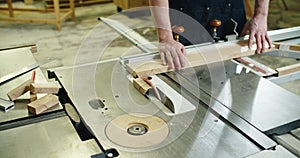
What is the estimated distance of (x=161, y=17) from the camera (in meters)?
1.28

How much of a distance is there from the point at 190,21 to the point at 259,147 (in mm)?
842

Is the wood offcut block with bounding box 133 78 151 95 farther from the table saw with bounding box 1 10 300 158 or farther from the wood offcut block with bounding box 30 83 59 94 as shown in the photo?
the wood offcut block with bounding box 30 83 59 94

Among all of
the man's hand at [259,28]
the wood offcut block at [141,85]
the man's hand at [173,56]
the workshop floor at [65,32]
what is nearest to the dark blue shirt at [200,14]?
the man's hand at [259,28]

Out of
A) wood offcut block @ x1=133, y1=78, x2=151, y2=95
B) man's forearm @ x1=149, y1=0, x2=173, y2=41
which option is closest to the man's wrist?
man's forearm @ x1=149, y1=0, x2=173, y2=41

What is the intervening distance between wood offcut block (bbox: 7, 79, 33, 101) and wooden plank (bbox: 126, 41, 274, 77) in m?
0.32

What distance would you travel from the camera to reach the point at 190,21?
5.04ft

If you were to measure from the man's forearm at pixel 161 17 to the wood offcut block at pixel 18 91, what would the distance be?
19.4 inches

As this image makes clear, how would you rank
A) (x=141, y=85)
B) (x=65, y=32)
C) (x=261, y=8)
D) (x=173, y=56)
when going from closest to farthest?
(x=141, y=85)
(x=173, y=56)
(x=261, y=8)
(x=65, y=32)

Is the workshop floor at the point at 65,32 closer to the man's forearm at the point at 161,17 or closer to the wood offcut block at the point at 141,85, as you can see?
the man's forearm at the point at 161,17

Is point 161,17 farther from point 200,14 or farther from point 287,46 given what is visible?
point 287,46

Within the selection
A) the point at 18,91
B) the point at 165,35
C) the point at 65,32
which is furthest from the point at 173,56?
Result: the point at 65,32

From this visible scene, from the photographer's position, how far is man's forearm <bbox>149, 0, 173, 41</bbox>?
1248 millimetres

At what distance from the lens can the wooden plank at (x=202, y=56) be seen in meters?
1.13

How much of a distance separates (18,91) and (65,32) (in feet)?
9.03
